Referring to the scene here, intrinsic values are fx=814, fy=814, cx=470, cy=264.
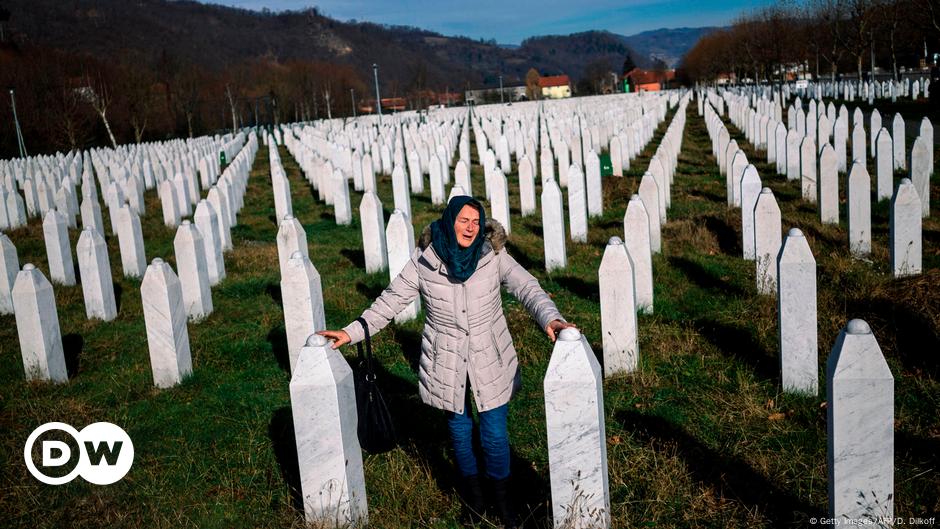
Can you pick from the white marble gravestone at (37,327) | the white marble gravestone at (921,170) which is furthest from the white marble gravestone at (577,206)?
the white marble gravestone at (37,327)

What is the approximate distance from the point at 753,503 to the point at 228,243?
8650mm

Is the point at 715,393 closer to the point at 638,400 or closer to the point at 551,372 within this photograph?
the point at 638,400

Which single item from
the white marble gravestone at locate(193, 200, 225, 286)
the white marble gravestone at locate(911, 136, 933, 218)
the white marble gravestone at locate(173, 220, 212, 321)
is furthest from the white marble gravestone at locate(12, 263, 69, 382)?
the white marble gravestone at locate(911, 136, 933, 218)

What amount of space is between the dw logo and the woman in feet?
5.59

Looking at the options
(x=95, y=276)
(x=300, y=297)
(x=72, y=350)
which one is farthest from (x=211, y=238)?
(x=300, y=297)

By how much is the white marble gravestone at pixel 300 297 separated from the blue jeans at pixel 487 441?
190 centimetres

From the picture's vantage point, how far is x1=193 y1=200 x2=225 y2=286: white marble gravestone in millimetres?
8641

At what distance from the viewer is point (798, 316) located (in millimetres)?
4797

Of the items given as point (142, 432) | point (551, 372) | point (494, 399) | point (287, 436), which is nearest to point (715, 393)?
point (494, 399)

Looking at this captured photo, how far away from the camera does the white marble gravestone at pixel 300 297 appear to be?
5.38 meters

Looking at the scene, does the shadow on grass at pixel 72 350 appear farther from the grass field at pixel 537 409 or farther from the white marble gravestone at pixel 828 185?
the white marble gravestone at pixel 828 185

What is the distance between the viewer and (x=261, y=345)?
6523 mm

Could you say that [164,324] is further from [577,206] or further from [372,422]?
[577,206]

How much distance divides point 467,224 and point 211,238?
19.6 ft
